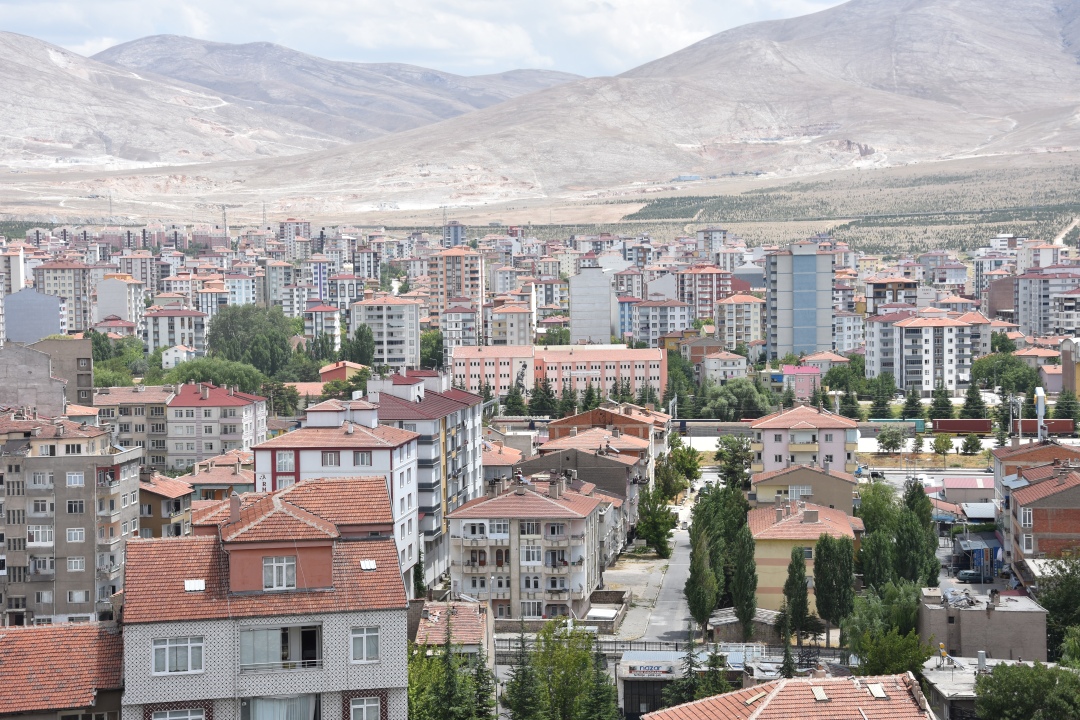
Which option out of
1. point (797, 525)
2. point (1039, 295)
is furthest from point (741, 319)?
point (797, 525)

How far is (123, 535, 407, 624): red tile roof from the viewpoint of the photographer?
10.4 metres

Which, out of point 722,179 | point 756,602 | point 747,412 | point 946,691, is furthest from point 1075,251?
point 946,691

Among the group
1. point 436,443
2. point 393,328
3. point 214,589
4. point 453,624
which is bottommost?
point 453,624

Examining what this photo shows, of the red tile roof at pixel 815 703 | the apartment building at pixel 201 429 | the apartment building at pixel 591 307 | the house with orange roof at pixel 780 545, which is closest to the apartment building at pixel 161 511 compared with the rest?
the house with orange roof at pixel 780 545

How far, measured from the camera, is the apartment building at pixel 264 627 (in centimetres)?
1035

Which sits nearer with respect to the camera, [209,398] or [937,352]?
[209,398]

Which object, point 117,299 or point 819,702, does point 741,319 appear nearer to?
point 117,299

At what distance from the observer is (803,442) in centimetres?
3631

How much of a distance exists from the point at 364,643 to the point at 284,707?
2.17 ft

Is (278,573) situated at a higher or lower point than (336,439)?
higher

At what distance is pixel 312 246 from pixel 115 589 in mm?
99772

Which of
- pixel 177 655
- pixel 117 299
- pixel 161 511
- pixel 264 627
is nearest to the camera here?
pixel 177 655

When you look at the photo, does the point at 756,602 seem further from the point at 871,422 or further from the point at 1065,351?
the point at 1065,351

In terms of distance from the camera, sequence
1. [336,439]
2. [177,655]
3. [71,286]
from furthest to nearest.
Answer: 1. [71,286]
2. [336,439]
3. [177,655]
